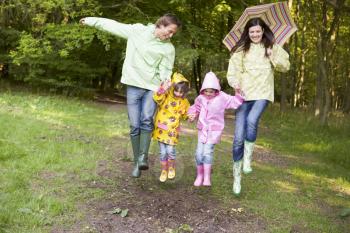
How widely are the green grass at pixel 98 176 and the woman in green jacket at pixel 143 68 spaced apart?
103cm

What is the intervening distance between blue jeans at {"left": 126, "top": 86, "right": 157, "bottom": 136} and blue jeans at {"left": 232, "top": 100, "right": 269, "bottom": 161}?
1.17 meters

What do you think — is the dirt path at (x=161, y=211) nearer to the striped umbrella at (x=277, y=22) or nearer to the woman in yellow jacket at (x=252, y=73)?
the woman in yellow jacket at (x=252, y=73)

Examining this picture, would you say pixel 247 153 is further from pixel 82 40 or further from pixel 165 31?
pixel 82 40

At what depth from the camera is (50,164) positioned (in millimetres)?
7926

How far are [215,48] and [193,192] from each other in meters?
13.3

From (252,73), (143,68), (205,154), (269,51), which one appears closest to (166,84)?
(143,68)

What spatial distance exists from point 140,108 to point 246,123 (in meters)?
1.46

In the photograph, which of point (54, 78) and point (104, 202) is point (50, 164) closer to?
point (104, 202)

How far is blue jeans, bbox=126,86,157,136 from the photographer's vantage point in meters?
6.60

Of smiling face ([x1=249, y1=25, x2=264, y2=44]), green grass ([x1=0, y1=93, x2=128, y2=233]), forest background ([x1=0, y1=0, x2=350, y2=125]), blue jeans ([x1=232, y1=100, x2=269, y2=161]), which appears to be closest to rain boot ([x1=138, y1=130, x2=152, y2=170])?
green grass ([x1=0, y1=93, x2=128, y2=233])

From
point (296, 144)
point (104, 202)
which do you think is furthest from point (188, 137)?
point (104, 202)

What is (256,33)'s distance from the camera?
659 centimetres

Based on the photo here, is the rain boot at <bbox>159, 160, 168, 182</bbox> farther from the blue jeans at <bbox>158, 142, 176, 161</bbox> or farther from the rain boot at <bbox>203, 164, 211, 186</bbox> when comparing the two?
the rain boot at <bbox>203, 164, 211, 186</bbox>

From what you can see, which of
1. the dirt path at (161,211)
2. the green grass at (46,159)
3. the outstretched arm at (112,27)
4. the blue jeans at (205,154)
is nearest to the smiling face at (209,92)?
the blue jeans at (205,154)
